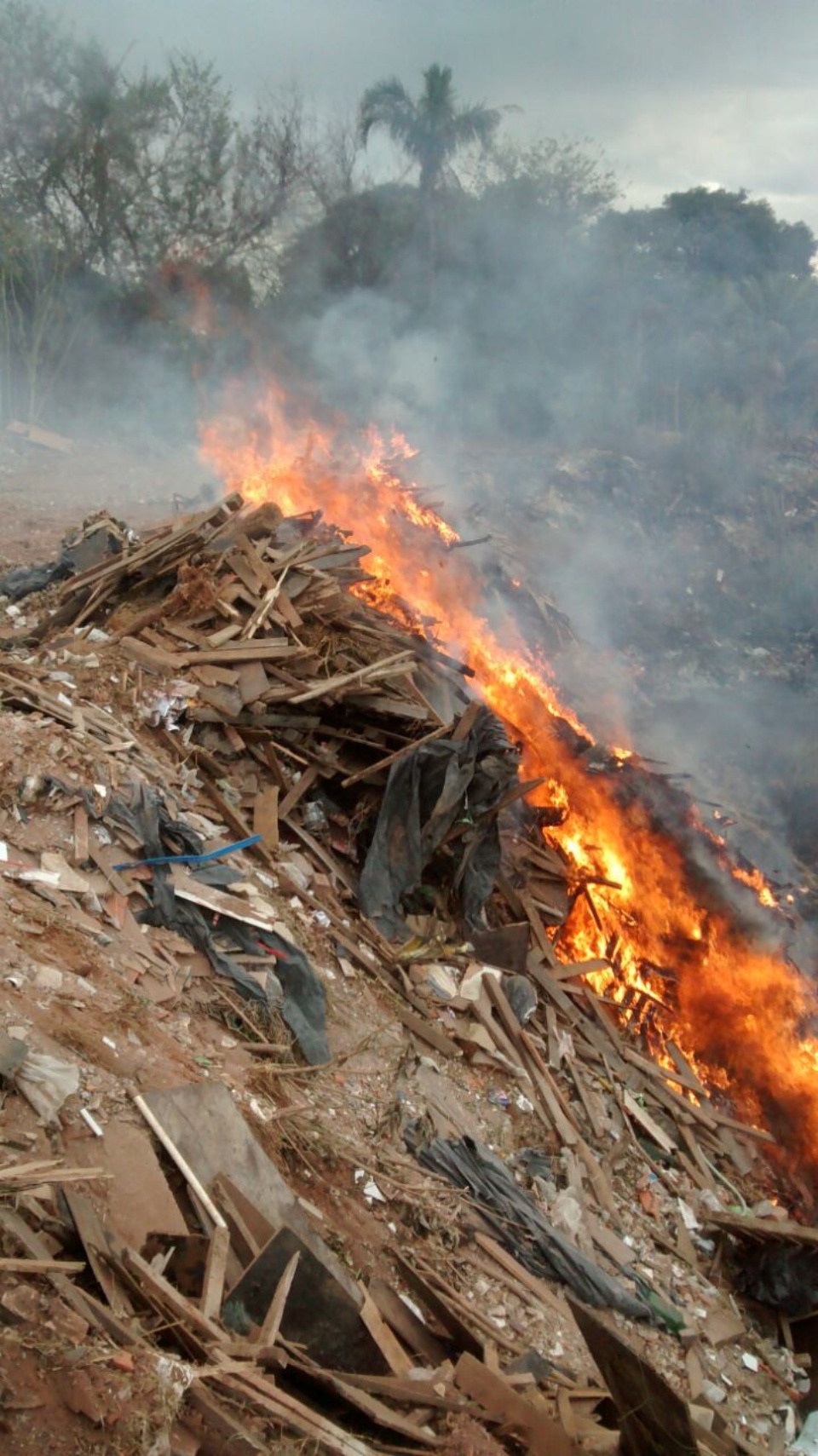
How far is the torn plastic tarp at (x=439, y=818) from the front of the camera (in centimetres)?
693

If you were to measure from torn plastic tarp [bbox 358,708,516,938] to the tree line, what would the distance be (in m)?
14.0

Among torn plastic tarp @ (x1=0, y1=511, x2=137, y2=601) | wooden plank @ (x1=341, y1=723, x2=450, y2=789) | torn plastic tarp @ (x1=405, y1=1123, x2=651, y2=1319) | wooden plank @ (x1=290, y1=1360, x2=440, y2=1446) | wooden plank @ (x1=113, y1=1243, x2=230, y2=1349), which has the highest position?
torn plastic tarp @ (x1=0, y1=511, x2=137, y2=601)

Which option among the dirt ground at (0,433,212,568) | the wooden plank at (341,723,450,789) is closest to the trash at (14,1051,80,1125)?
the wooden plank at (341,723,450,789)

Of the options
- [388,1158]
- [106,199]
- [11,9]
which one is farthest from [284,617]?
[11,9]

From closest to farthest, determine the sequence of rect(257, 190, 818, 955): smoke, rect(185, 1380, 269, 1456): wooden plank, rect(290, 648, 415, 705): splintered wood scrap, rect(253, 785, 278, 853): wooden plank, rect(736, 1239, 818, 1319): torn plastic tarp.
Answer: rect(185, 1380, 269, 1456): wooden plank → rect(736, 1239, 818, 1319): torn plastic tarp → rect(253, 785, 278, 853): wooden plank → rect(290, 648, 415, 705): splintered wood scrap → rect(257, 190, 818, 955): smoke

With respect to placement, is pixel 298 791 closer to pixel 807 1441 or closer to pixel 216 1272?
pixel 216 1272

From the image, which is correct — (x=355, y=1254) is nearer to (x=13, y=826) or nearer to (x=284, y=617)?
(x=13, y=826)

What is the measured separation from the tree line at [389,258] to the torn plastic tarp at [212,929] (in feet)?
47.5

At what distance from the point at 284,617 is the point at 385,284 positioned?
16.7 metres

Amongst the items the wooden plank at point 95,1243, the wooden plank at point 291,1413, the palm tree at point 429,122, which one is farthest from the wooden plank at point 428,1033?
the palm tree at point 429,122

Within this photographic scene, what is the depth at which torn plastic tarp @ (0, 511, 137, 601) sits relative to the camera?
8.77m

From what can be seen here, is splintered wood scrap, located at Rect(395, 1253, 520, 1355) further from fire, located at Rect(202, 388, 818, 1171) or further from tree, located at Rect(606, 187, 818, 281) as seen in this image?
tree, located at Rect(606, 187, 818, 281)

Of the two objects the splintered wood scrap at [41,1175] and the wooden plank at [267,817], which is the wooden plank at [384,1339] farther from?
the wooden plank at [267,817]

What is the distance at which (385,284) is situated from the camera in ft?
71.6
